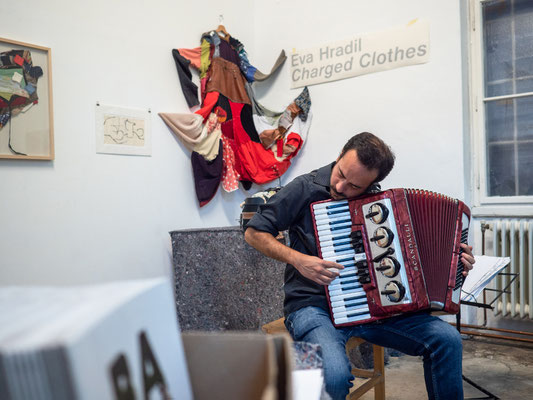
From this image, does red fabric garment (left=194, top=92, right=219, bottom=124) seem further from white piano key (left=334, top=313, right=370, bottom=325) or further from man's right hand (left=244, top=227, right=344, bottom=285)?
white piano key (left=334, top=313, right=370, bottom=325)

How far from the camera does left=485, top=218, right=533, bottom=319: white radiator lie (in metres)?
2.67

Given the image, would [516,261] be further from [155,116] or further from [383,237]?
[155,116]

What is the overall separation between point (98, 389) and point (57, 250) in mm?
2402

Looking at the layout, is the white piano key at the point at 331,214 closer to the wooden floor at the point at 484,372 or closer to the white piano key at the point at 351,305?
the white piano key at the point at 351,305

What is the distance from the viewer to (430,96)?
3.01 meters

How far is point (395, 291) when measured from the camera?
4.73 ft

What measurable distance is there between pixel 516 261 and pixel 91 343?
3.03m

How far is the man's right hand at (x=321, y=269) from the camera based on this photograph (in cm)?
144

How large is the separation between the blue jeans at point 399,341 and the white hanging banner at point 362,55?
2095 millimetres

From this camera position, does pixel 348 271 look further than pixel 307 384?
Yes

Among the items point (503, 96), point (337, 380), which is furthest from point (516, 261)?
point (337, 380)

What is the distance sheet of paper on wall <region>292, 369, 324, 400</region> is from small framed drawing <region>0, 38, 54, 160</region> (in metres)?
2.19

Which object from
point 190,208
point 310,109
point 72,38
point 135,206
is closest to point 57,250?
point 135,206

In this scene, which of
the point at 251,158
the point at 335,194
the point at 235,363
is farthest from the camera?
the point at 251,158
